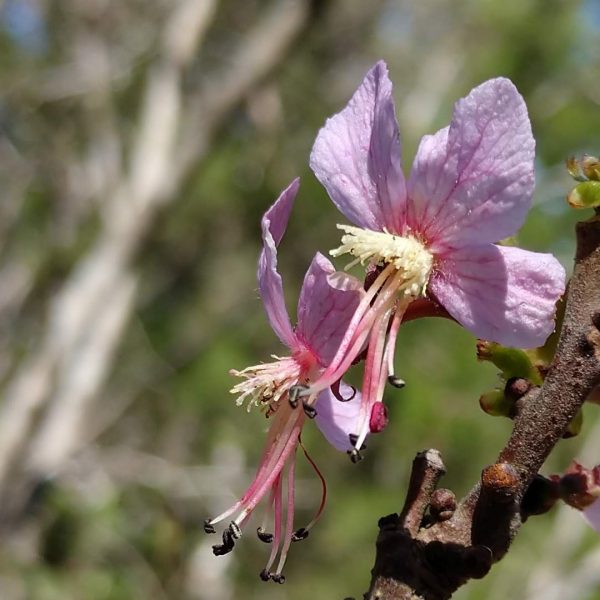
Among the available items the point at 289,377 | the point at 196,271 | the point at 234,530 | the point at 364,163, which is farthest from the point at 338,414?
the point at 196,271

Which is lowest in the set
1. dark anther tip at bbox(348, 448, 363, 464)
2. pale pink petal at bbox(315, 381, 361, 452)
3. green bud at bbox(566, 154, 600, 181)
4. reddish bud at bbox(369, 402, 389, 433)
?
pale pink petal at bbox(315, 381, 361, 452)

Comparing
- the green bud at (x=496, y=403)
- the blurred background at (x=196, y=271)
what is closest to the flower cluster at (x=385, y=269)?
the green bud at (x=496, y=403)

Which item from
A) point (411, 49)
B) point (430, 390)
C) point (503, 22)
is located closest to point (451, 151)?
point (430, 390)

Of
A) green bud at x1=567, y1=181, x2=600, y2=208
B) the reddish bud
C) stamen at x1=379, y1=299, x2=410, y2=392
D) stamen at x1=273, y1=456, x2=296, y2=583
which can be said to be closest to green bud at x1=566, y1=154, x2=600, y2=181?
green bud at x1=567, y1=181, x2=600, y2=208

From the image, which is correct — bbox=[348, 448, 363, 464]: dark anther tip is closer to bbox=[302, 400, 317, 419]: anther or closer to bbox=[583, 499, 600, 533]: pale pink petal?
bbox=[302, 400, 317, 419]: anther

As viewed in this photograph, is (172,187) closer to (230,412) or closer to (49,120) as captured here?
(230,412)

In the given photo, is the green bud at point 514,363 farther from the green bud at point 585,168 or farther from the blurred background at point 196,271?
the blurred background at point 196,271

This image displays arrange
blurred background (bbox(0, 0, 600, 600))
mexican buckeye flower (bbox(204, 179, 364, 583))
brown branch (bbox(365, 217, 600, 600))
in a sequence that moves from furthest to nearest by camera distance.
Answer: blurred background (bbox(0, 0, 600, 600)) → mexican buckeye flower (bbox(204, 179, 364, 583)) → brown branch (bbox(365, 217, 600, 600))

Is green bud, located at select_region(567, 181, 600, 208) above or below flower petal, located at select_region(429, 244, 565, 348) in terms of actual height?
above
